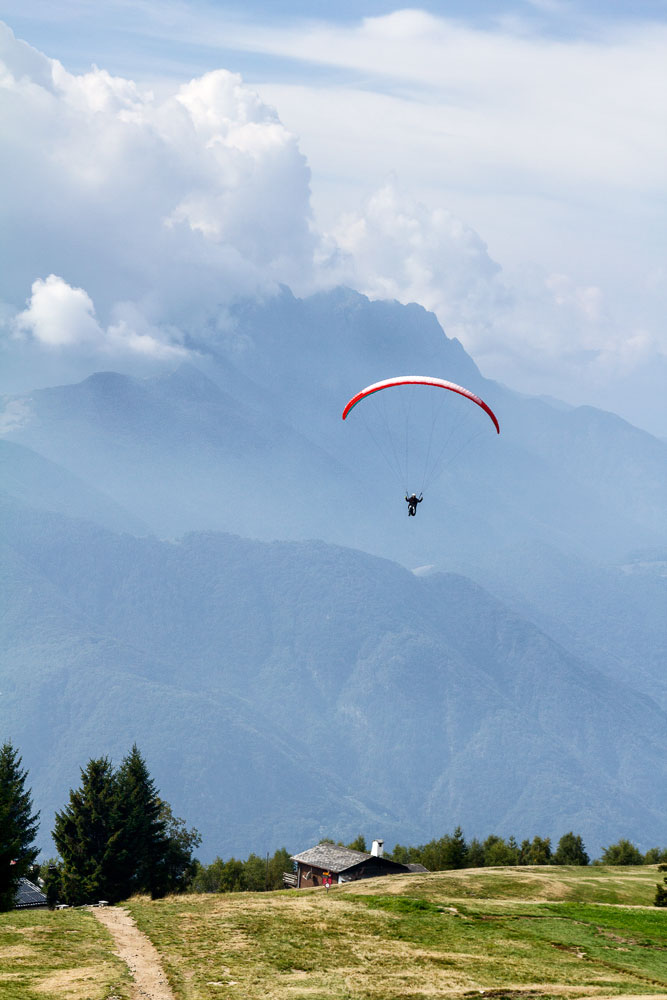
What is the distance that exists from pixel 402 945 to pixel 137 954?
11274 millimetres

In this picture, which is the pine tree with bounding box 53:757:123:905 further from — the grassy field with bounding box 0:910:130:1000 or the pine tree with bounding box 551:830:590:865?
the pine tree with bounding box 551:830:590:865

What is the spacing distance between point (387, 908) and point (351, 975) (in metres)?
14.2

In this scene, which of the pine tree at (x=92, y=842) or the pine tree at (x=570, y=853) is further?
the pine tree at (x=570, y=853)

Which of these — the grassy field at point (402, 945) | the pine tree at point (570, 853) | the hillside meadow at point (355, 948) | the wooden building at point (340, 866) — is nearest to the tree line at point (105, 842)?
the grassy field at point (402, 945)

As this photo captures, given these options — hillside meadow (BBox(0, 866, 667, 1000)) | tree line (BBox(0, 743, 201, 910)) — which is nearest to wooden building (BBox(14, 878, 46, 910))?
tree line (BBox(0, 743, 201, 910))

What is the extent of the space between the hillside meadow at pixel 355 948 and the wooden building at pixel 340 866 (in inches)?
1337

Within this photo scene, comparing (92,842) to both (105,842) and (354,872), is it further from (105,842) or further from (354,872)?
(354,872)

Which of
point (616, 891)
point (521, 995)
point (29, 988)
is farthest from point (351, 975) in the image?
point (616, 891)

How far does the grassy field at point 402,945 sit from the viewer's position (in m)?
37.7

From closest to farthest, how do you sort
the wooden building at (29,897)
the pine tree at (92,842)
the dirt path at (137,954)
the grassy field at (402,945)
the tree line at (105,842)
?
the dirt path at (137,954) → the grassy field at (402,945) → the pine tree at (92,842) → the tree line at (105,842) → the wooden building at (29,897)

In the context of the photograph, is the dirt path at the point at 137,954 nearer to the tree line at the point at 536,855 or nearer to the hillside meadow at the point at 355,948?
the hillside meadow at the point at 355,948

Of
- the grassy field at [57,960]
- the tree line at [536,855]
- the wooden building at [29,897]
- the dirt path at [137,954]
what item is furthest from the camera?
the tree line at [536,855]

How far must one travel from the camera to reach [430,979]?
1531 inches

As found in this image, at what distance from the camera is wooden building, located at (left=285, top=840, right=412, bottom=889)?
9381 centimetres
